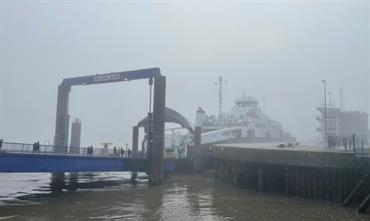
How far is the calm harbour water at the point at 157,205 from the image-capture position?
61.4 ft

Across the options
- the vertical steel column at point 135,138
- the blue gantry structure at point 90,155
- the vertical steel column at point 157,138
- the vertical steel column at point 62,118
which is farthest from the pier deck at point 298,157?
the vertical steel column at point 62,118

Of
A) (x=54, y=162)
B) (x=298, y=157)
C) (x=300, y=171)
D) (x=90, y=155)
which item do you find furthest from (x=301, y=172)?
(x=54, y=162)

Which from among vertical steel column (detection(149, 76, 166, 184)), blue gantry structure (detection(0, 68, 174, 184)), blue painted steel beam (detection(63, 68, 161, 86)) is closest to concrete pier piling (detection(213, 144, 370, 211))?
vertical steel column (detection(149, 76, 166, 184))

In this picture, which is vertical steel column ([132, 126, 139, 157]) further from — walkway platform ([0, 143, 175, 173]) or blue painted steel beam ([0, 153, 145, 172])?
blue painted steel beam ([0, 153, 145, 172])

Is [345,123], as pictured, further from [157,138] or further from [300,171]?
[300,171]

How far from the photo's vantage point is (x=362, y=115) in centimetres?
6938

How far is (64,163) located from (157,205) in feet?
32.2

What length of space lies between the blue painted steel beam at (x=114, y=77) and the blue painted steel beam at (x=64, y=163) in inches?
316

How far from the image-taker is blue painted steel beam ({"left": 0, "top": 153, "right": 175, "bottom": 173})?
82.5 ft

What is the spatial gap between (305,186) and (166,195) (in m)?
9.47

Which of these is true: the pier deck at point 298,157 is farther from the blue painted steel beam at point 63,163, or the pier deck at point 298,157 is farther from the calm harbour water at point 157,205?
the blue painted steel beam at point 63,163

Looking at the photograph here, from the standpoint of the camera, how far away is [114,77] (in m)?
38.8

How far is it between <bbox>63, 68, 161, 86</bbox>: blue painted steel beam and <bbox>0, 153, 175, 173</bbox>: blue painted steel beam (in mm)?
8026

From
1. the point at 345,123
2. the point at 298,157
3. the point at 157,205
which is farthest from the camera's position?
the point at 345,123
